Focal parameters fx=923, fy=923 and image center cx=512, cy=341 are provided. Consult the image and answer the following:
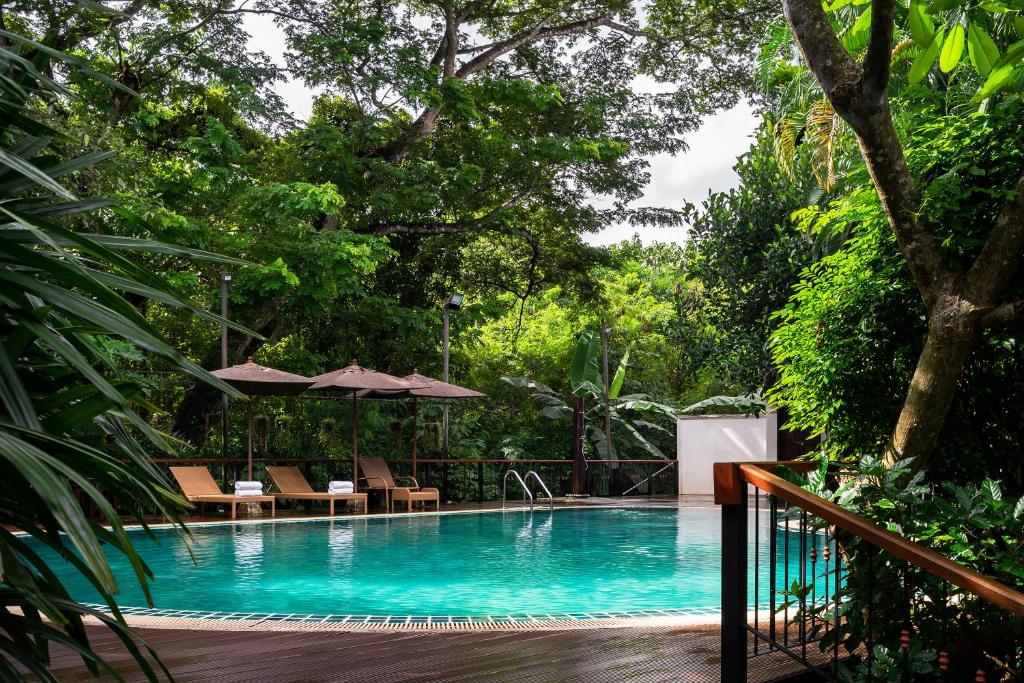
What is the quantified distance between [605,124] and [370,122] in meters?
6.02

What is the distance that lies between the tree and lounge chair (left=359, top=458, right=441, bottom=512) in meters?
11.4

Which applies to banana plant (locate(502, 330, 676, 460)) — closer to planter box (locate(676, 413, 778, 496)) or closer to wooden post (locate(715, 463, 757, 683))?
planter box (locate(676, 413, 778, 496))

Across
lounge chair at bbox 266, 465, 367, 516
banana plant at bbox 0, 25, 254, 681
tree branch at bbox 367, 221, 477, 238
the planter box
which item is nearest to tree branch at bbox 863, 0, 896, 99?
banana plant at bbox 0, 25, 254, 681

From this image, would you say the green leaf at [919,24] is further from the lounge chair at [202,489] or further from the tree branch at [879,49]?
the lounge chair at [202,489]

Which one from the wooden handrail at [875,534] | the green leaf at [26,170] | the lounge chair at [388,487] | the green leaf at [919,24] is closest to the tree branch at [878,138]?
the green leaf at [919,24]

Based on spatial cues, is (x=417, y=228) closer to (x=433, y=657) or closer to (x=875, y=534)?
(x=433, y=657)

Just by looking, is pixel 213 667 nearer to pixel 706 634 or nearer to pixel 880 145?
pixel 706 634

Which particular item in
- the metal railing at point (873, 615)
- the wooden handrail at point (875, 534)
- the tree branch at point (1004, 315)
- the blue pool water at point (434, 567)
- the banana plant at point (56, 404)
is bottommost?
the blue pool water at point (434, 567)

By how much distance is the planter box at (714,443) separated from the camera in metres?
18.6

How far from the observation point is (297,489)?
48.1 feet

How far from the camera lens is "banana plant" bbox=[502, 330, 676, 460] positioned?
67.7 feet

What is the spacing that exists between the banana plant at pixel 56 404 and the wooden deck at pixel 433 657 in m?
2.04

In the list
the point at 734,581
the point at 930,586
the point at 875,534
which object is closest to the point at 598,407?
the point at 734,581

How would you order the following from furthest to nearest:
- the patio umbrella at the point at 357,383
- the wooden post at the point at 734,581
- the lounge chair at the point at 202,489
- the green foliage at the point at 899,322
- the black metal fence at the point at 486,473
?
the black metal fence at the point at 486,473 < the patio umbrella at the point at 357,383 < the lounge chair at the point at 202,489 < the green foliage at the point at 899,322 < the wooden post at the point at 734,581
